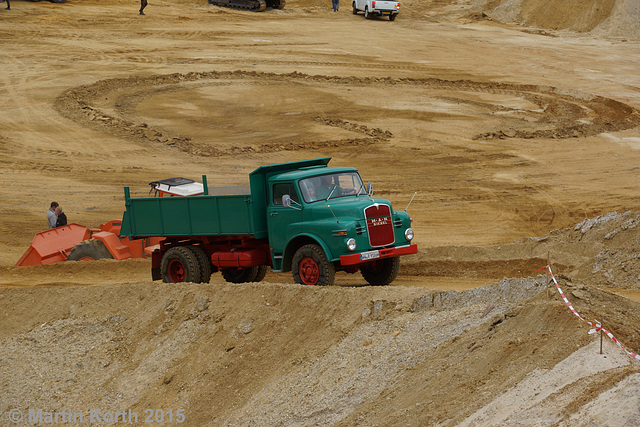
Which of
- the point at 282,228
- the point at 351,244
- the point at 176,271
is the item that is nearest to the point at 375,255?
the point at 351,244

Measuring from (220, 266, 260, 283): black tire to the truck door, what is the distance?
183cm

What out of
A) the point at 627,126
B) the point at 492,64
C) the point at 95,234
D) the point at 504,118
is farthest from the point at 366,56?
the point at 95,234

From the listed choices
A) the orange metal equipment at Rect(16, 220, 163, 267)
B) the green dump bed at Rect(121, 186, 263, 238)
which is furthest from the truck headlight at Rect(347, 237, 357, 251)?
the orange metal equipment at Rect(16, 220, 163, 267)

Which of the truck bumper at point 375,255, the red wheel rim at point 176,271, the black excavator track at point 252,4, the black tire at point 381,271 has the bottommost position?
the red wheel rim at point 176,271

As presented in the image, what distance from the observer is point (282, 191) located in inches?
528

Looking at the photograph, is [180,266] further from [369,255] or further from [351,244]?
[369,255]

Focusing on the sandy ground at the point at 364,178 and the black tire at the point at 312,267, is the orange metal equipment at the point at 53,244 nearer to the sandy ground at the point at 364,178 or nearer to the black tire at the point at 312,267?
the sandy ground at the point at 364,178

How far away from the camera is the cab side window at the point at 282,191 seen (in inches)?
521

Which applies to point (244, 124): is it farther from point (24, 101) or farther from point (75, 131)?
point (24, 101)

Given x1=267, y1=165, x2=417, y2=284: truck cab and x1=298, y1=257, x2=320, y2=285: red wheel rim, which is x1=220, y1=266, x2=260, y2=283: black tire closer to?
x1=267, y1=165, x2=417, y2=284: truck cab

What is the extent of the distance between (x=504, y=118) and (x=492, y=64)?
8.95m

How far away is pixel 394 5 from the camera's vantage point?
156 ft

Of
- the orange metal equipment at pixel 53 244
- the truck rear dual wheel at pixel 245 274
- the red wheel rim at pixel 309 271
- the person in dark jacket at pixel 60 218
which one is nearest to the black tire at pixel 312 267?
the red wheel rim at pixel 309 271

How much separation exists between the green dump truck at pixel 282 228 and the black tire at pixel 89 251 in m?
3.14
